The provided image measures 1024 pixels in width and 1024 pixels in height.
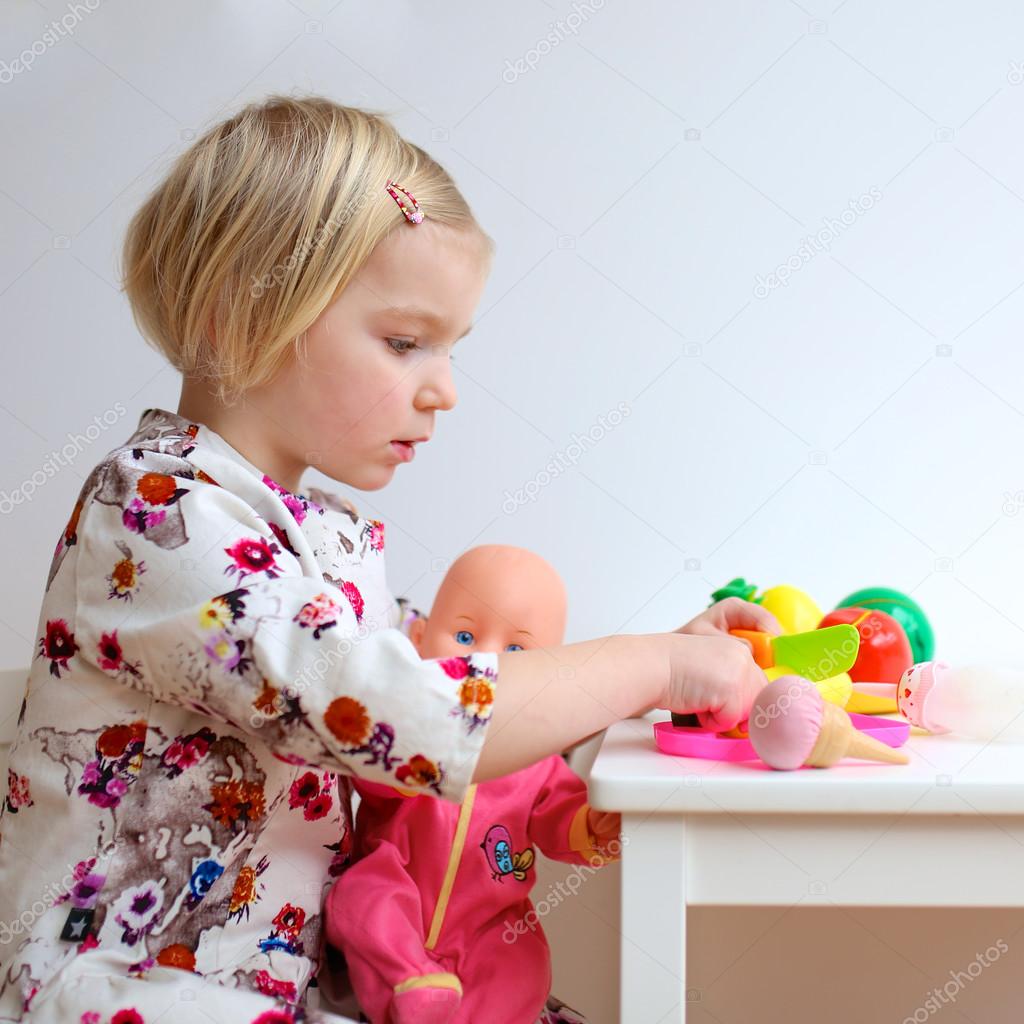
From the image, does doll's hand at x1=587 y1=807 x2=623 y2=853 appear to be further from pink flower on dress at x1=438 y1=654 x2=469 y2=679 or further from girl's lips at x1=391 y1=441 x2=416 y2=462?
girl's lips at x1=391 y1=441 x2=416 y2=462

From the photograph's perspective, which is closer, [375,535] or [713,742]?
[713,742]

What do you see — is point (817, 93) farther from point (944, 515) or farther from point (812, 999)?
point (812, 999)

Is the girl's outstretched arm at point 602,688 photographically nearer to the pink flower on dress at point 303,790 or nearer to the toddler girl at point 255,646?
the toddler girl at point 255,646

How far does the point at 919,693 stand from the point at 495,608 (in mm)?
330

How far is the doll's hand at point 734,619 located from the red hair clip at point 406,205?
1.31ft

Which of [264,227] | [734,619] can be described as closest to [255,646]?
[264,227]

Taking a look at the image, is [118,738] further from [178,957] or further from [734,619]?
[734,619]

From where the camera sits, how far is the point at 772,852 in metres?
0.65

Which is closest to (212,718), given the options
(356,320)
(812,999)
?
(356,320)

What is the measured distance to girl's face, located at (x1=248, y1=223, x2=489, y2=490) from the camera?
0.88 metres

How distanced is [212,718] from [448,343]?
1.11 ft

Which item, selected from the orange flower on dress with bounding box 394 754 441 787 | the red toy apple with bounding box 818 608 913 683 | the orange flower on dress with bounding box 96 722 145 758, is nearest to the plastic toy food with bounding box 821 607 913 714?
the red toy apple with bounding box 818 608 913 683

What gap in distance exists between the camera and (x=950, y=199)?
4.47 feet

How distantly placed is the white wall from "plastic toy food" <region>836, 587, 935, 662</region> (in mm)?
231
